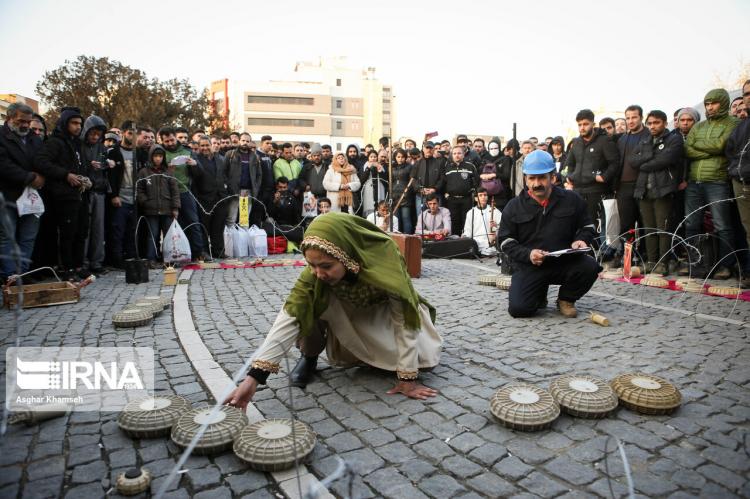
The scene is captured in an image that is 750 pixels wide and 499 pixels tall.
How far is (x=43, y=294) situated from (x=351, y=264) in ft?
16.6

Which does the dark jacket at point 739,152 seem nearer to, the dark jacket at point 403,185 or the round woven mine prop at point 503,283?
the round woven mine prop at point 503,283

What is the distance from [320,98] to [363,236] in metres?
86.8

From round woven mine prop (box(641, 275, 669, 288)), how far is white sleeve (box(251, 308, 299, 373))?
6.29m

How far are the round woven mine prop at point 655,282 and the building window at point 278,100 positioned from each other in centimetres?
8298

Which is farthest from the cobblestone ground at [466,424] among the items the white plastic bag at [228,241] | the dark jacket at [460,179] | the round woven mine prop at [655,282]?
the dark jacket at [460,179]

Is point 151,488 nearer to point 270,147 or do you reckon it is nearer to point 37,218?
point 37,218

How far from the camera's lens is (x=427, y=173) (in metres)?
12.3

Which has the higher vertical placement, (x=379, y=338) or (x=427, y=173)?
(x=427, y=173)

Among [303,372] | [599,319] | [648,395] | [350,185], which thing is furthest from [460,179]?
[648,395]

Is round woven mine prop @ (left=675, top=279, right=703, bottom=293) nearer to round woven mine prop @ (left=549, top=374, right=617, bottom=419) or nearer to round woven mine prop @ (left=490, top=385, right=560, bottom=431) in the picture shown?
round woven mine prop @ (left=549, top=374, right=617, bottom=419)

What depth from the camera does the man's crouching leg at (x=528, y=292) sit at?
593cm

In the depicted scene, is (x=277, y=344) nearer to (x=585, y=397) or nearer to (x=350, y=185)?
(x=585, y=397)

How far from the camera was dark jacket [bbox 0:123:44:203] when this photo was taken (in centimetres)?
700

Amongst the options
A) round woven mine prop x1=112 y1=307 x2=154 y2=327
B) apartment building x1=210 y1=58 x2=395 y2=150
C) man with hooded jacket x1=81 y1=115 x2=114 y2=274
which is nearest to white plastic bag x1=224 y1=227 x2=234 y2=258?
man with hooded jacket x1=81 y1=115 x2=114 y2=274
